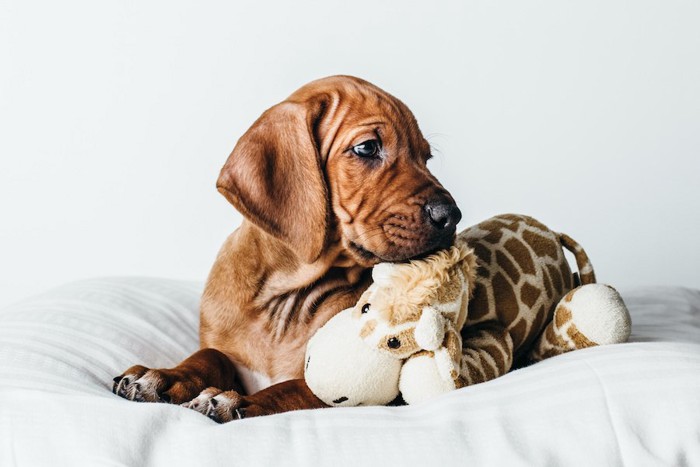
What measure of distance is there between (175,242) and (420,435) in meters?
2.92

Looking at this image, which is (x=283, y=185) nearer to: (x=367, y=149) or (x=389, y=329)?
(x=367, y=149)

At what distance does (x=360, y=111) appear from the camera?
2.42 metres

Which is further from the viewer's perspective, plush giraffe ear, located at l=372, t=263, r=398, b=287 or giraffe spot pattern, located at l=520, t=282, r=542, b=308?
giraffe spot pattern, located at l=520, t=282, r=542, b=308

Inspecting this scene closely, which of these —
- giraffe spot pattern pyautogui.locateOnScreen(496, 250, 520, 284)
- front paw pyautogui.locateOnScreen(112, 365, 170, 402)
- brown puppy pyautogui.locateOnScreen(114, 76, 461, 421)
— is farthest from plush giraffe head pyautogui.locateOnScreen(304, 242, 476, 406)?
front paw pyautogui.locateOnScreen(112, 365, 170, 402)

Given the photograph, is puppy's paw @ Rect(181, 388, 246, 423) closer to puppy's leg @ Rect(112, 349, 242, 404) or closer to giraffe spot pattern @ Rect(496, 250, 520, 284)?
puppy's leg @ Rect(112, 349, 242, 404)

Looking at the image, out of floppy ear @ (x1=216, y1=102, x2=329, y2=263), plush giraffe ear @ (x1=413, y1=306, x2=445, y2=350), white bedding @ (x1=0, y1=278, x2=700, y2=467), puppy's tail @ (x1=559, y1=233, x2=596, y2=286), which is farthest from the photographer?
puppy's tail @ (x1=559, y1=233, x2=596, y2=286)

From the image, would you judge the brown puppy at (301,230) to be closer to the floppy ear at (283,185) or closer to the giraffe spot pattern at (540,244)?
the floppy ear at (283,185)

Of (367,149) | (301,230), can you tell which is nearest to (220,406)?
(301,230)

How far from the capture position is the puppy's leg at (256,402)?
200cm

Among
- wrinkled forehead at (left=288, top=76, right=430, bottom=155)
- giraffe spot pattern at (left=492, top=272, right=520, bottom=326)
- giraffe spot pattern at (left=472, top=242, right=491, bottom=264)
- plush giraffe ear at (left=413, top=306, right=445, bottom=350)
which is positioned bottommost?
giraffe spot pattern at (left=492, top=272, right=520, bottom=326)

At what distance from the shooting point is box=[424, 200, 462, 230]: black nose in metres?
2.18

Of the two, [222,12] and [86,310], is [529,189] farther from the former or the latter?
[86,310]

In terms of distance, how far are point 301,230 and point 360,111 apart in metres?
0.38

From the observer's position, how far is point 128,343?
8.61 ft
